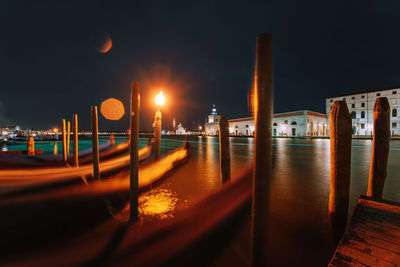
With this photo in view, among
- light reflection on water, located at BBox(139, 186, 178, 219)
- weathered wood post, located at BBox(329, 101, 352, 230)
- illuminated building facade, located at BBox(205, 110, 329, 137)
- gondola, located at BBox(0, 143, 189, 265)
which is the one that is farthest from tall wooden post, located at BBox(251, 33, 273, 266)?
illuminated building facade, located at BBox(205, 110, 329, 137)

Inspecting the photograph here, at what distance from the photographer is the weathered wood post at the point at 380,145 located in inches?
135

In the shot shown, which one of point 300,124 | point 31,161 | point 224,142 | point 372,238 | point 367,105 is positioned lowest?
point 31,161

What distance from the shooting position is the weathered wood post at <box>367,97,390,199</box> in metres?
3.42

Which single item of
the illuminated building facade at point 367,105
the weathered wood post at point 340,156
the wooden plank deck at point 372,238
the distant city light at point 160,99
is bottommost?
the wooden plank deck at point 372,238

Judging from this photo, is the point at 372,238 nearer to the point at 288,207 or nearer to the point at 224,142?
the point at 288,207

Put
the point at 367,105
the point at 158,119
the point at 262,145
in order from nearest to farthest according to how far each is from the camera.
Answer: the point at 262,145
the point at 158,119
the point at 367,105

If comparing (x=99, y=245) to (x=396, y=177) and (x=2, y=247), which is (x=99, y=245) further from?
(x=396, y=177)

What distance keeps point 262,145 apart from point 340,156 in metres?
2.47

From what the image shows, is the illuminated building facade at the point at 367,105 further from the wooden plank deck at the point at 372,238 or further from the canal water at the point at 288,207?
the wooden plank deck at the point at 372,238

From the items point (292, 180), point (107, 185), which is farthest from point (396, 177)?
point (107, 185)

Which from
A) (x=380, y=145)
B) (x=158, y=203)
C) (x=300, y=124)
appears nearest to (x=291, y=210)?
(x=380, y=145)

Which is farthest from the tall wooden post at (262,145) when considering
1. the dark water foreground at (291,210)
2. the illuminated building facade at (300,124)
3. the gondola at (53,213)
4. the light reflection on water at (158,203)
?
the illuminated building facade at (300,124)

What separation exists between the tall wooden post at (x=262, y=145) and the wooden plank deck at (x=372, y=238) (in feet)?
3.44

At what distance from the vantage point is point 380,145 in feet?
11.4
